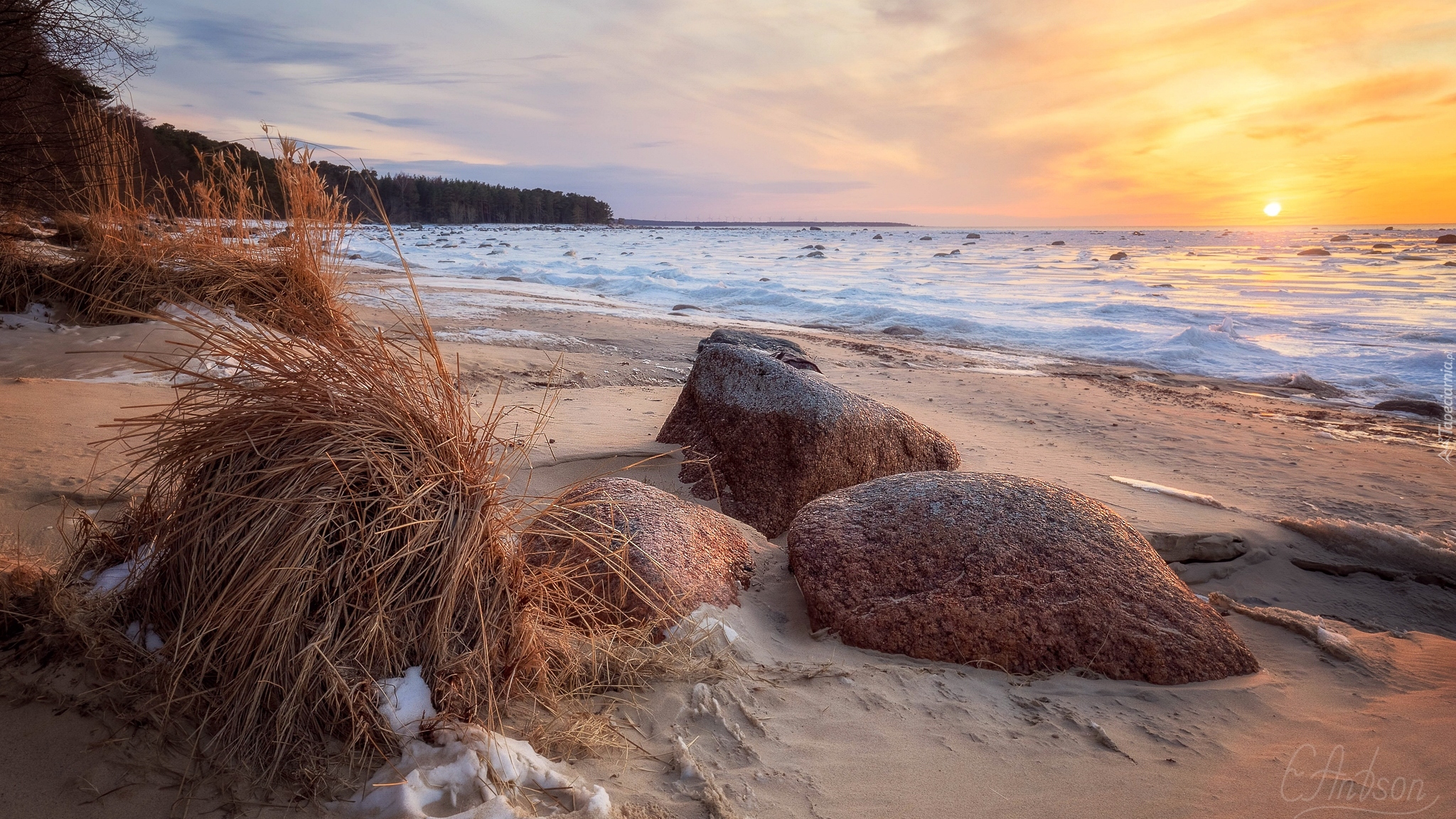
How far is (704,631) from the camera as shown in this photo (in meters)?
2.48

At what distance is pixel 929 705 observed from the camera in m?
2.27

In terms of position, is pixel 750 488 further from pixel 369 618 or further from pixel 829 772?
pixel 369 618

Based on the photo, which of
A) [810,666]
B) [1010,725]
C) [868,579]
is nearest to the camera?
[1010,725]

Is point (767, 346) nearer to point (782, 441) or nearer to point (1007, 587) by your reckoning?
point (782, 441)

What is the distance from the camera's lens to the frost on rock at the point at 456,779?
60.7 inches

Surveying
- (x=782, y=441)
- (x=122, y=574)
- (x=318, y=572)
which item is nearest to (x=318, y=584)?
(x=318, y=572)

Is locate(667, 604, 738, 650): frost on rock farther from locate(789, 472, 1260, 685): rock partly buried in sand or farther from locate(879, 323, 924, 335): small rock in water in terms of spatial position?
locate(879, 323, 924, 335): small rock in water

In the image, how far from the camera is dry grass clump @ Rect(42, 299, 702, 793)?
5.39ft

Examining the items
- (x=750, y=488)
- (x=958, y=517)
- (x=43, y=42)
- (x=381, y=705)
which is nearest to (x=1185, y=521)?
(x=958, y=517)

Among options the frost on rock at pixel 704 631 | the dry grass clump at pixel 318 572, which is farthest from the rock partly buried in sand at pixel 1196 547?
the dry grass clump at pixel 318 572

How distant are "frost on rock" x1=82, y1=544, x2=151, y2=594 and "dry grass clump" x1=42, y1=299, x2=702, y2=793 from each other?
1 centimetres

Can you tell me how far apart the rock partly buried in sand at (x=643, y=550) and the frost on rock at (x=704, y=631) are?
41mm

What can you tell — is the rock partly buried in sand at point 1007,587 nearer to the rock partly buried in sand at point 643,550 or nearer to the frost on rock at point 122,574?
the rock partly buried in sand at point 643,550

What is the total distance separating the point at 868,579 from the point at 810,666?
0.50 metres
